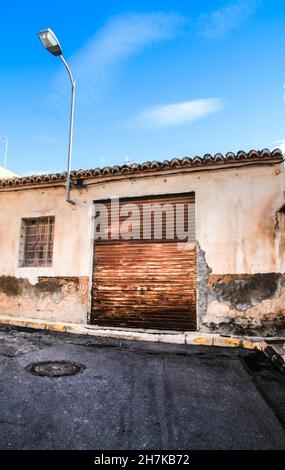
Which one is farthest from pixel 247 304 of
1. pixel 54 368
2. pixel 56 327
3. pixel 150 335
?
pixel 56 327

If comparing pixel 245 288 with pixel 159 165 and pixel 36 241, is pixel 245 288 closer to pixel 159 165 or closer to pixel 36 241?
pixel 159 165

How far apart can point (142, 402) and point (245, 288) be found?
14.7 feet

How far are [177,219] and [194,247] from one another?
924mm

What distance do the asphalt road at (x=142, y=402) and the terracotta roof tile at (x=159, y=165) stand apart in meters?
4.74

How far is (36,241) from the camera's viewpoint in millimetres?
9633

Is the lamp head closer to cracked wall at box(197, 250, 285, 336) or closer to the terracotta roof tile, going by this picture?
the terracotta roof tile

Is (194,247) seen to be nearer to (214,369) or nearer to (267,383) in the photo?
(214,369)

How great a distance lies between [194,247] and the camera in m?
7.95

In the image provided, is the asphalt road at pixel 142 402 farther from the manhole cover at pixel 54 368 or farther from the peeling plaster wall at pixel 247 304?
the peeling plaster wall at pixel 247 304

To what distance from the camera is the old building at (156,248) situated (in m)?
7.31

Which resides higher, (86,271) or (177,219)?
(177,219)

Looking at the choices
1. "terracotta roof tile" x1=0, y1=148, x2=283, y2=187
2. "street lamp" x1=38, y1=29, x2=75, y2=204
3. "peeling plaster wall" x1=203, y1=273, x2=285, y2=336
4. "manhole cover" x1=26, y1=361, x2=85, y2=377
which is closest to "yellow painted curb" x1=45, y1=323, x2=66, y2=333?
"manhole cover" x1=26, y1=361, x2=85, y2=377

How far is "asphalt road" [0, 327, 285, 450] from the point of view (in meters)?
2.78
